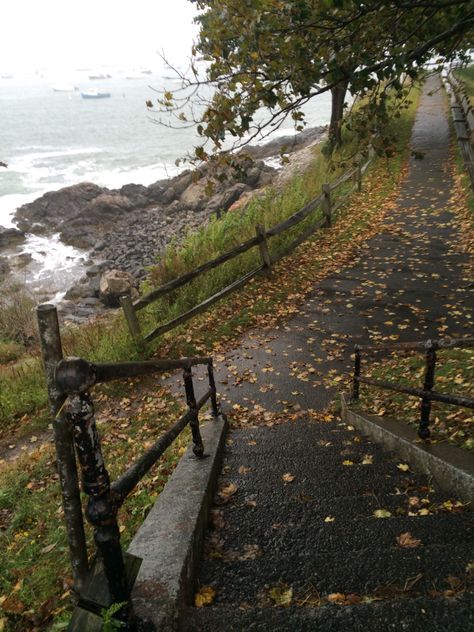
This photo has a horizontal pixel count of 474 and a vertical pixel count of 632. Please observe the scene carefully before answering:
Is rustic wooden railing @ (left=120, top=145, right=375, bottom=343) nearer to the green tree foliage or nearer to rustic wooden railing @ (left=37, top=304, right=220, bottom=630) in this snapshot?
the green tree foliage

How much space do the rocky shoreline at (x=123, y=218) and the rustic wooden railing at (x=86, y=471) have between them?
16.2 meters

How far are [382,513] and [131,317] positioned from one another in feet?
17.5

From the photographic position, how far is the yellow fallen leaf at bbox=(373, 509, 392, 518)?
11.1ft

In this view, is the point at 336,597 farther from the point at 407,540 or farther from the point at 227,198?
the point at 227,198

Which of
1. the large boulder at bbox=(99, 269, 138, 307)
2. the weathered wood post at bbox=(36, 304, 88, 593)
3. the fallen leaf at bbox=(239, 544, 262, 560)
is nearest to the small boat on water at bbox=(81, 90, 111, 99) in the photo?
the large boulder at bbox=(99, 269, 138, 307)

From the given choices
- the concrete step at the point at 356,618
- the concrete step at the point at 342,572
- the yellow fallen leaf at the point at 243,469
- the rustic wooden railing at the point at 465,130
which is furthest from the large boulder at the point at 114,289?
the concrete step at the point at 356,618

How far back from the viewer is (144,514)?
390cm

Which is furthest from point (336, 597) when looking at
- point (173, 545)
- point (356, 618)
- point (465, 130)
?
point (465, 130)

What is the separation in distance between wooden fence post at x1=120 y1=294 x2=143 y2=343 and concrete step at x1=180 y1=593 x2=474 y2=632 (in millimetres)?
5993

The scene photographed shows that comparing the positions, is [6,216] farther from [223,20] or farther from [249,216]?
[223,20]

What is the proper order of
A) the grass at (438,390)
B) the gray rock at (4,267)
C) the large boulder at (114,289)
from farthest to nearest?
the gray rock at (4,267)
the large boulder at (114,289)
the grass at (438,390)

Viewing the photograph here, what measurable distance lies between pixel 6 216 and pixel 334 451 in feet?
115

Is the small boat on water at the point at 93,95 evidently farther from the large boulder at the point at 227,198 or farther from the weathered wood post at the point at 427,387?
the weathered wood post at the point at 427,387

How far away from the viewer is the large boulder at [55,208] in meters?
30.5
